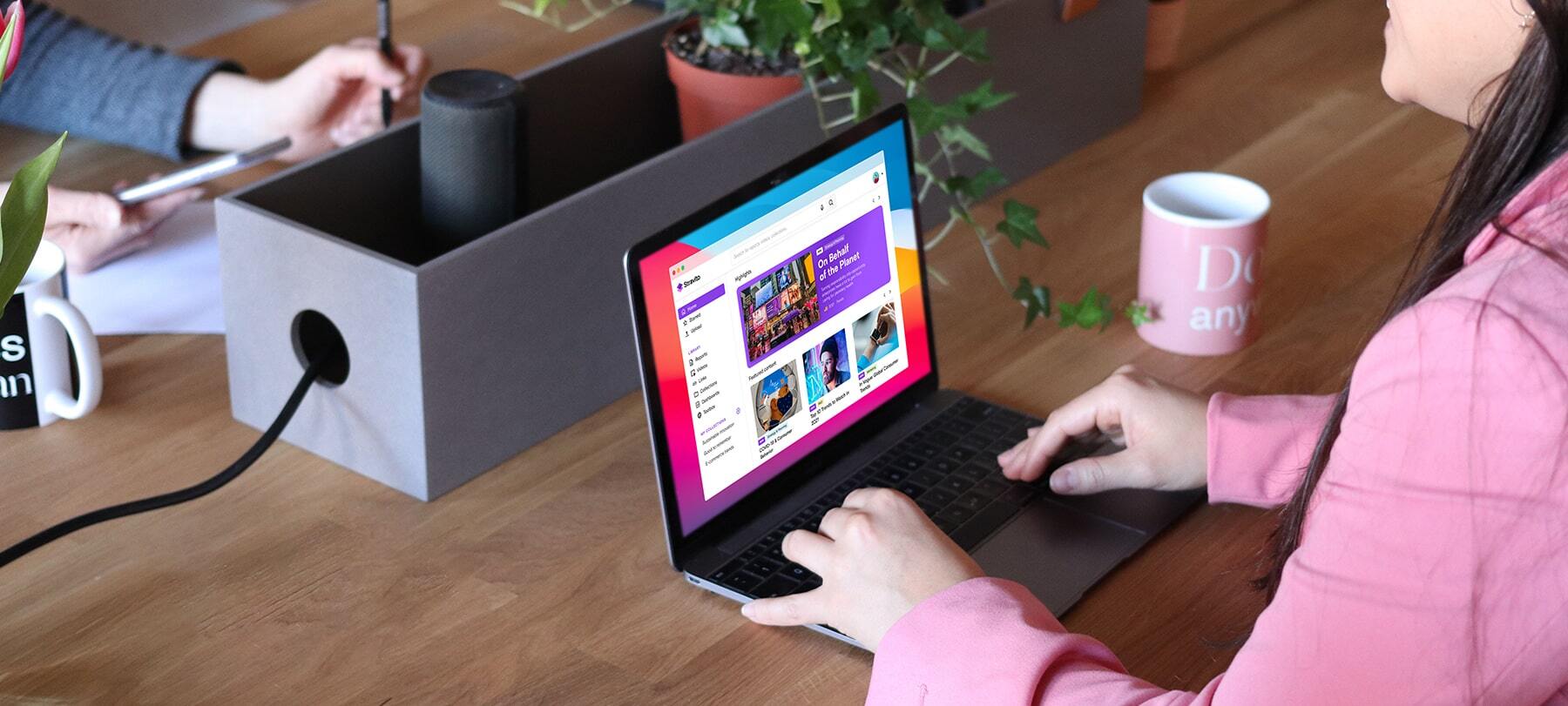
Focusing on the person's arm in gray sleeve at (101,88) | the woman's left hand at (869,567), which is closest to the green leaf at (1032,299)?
the woman's left hand at (869,567)

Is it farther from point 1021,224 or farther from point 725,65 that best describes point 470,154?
point 1021,224

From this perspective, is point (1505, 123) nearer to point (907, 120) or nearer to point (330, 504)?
point (907, 120)

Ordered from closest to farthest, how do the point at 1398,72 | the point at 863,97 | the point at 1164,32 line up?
the point at 1398,72 → the point at 863,97 → the point at 1164,32

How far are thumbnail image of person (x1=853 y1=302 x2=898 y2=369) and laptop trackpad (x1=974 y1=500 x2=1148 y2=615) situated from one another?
144 millimetres

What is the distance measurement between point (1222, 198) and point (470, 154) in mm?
573

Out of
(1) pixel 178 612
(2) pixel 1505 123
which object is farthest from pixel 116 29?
(2) pixel 1505 123

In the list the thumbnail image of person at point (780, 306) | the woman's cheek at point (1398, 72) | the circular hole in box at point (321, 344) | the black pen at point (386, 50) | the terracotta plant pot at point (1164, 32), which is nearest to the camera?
the woman's cheek at point (1398, 72)

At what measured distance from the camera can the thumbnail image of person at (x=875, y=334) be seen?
3.39 feet

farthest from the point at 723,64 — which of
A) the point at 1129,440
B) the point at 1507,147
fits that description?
the point at 1507,147

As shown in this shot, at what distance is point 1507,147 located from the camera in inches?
25.4

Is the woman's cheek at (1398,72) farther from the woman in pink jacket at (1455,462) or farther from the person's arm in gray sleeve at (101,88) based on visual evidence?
the person's arm in gray sleeve at (101,88)

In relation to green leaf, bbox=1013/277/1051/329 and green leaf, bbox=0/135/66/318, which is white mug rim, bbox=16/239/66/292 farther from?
green leaf, bbox=1013/277/1051/329

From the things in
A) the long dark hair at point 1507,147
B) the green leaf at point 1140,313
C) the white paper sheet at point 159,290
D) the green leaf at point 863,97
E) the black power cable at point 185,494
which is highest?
the long dark hair at point 1507,147

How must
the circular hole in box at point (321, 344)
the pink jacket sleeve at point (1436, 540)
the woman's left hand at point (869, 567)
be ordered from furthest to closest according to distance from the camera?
the circular hole in box at point (321, 344) < the woman's left hand at point (869, 567) < the pink jacket sleeve at point (1436, 540)
